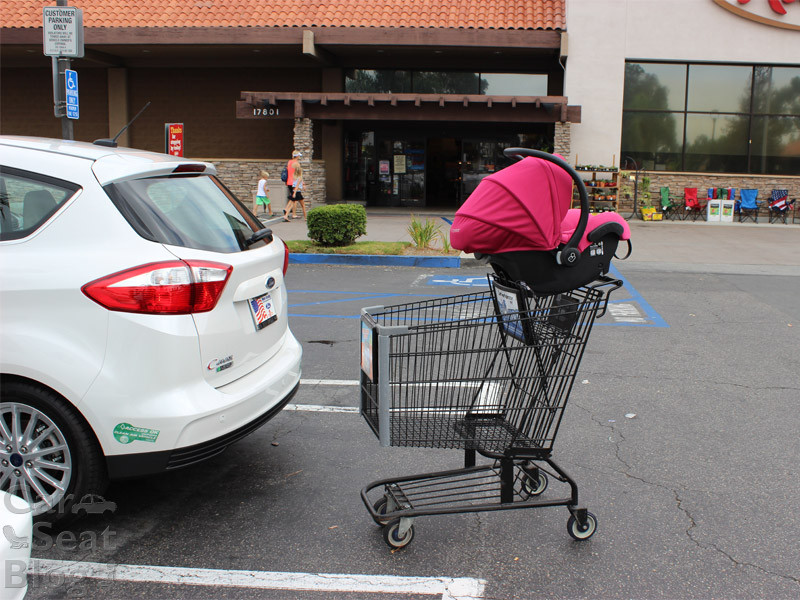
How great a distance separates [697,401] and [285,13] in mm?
20602

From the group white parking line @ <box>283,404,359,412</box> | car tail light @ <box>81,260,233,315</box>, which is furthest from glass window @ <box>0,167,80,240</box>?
white parking line @ <box>283,404,359,412</box>

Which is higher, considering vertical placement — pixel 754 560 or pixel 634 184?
pixel 634 184

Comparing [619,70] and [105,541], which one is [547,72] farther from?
[105,541]

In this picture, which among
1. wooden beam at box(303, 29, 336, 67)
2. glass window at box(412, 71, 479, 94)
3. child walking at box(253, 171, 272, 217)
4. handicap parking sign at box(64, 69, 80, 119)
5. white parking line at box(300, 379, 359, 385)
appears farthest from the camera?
glass window at box(412, 71, 479, 94)

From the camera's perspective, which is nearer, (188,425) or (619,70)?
(188,425)

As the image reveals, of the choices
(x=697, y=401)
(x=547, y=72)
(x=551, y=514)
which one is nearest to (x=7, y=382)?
(x=551, y=514)

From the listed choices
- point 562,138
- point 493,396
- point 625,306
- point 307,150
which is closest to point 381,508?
point 493,396

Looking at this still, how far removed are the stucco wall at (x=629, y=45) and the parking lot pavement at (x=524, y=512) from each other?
1662 cm

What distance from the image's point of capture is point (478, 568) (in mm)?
3266

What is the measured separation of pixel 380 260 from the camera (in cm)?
1305

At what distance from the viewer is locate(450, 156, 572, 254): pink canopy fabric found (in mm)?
3316

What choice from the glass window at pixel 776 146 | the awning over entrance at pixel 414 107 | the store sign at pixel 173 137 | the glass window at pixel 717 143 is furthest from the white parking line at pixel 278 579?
the glass window at pixel 776 146

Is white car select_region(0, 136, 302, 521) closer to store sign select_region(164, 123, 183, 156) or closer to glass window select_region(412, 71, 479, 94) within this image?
store sign select_region(164, 123, 183, 156)

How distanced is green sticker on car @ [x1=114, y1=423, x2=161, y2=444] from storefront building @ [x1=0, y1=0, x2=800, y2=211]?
18.3 m
